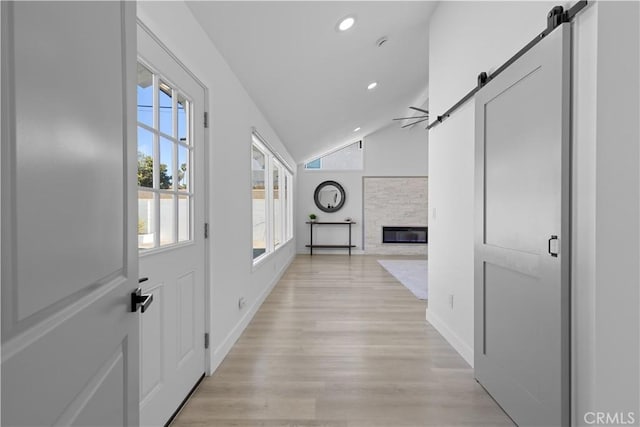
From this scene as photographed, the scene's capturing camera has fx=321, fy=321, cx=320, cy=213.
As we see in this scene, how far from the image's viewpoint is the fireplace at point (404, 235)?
8672mm

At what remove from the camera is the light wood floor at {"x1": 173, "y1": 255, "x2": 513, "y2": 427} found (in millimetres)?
1741

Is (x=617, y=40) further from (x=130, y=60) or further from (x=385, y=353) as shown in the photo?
(x=385, y=353)

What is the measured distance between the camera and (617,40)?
3.96ft

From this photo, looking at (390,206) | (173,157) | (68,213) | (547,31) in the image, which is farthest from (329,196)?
(68,213)

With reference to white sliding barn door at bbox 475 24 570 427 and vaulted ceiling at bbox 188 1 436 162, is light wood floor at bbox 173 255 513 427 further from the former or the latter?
vaulted ceiling at bbox 188 1 436 162

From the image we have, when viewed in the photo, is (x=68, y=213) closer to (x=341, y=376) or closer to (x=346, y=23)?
(x=341, y=376)

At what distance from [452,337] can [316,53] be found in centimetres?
271

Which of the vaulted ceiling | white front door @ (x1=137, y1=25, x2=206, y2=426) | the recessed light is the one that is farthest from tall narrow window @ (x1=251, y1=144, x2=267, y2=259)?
white front door @ (x1=137, y1=25, x2=206, y2=426)

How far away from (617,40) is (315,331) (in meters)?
2.74

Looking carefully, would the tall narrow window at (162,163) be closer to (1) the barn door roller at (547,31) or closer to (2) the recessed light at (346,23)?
(2) the recessed light at (346,23)

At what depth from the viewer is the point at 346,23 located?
8.62 ft

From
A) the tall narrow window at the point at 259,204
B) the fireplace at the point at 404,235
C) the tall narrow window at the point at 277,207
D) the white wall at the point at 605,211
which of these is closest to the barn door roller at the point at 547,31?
the white wall at the point at 605,211

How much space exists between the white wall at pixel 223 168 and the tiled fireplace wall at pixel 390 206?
5.76 meters

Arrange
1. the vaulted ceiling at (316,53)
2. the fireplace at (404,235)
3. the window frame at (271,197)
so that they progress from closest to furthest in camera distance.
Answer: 1. the vaulted ceiling at (316,53)
2. the window frame at (271,197)
3. the fireplace at (404,235)
